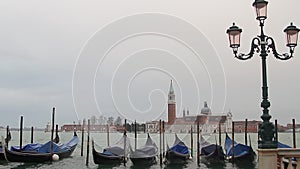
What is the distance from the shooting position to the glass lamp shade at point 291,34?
5.62 m

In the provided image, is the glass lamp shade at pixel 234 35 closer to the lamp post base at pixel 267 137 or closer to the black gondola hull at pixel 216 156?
the lamp post base at pixel 267 137

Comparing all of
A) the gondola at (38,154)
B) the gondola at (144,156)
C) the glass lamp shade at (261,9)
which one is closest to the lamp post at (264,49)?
the glass lamp shade at (261,9)

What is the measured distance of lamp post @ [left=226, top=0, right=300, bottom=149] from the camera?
5039 millimetres

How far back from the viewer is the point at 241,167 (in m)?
15.2

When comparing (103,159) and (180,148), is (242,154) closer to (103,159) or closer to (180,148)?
(180,148)

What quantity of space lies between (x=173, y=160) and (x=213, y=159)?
182 centimetres

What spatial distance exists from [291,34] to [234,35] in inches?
34.7

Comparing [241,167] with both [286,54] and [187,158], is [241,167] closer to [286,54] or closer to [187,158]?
[187,158]

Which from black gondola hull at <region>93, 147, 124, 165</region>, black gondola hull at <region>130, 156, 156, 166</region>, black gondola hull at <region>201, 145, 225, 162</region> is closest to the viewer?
black gondola hull at <region>93, 147, 124, 165</region>

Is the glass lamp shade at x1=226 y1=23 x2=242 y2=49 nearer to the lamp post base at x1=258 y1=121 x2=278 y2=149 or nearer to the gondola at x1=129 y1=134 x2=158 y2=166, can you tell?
the lamp post base at x1=258 y1=121 x2=278 y2=149

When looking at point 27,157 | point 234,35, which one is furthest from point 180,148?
point 234,35

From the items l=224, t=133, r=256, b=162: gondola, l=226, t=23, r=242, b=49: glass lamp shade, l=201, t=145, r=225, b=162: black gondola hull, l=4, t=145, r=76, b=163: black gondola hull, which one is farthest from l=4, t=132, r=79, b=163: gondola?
l=226, t=23, r=242, b=49: glass lamp shade

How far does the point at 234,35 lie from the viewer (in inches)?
229

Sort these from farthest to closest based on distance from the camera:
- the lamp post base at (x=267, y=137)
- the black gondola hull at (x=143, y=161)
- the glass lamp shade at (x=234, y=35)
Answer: the black gondola hull at (x=143, y=161)
the glass lamp shade at (x=234, y=35)
the lamp post base at (x=267, y=137)
